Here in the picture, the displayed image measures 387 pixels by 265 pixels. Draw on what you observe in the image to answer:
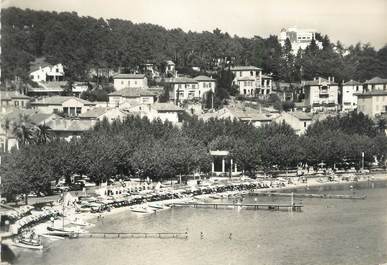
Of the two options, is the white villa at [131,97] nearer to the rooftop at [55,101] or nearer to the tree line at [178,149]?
the rooftop at [55,101]

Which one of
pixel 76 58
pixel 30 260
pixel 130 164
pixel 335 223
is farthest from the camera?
pixel 76 58

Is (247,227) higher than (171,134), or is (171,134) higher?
(171,134)

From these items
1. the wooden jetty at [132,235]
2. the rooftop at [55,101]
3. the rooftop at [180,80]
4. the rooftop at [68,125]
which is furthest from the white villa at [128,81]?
the wooden jetty at [132,235]

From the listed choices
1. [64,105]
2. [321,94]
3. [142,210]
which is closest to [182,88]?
[64,105]

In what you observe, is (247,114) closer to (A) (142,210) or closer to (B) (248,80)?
(B) (248,80)

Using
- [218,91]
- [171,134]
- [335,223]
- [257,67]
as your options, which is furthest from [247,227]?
[257,67]

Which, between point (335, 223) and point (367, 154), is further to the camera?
point (367, 154)

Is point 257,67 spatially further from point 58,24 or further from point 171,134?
point 171,134
